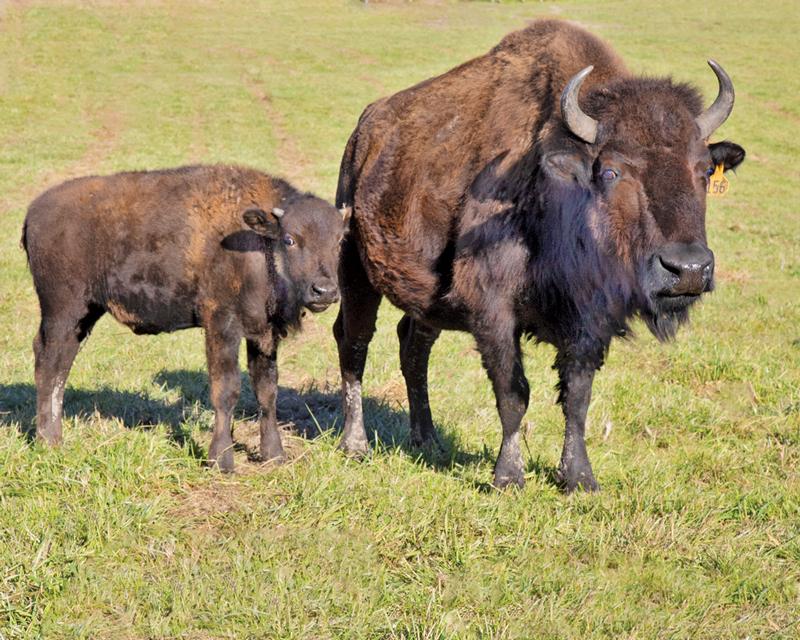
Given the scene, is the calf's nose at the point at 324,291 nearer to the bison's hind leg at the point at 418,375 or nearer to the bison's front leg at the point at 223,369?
the bison's front leg at the point at 223,369

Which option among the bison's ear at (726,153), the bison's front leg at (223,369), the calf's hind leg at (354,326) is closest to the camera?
the bison's ear at (726,153)

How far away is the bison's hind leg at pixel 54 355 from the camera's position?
21.6 ft

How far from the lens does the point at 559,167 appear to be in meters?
5.37

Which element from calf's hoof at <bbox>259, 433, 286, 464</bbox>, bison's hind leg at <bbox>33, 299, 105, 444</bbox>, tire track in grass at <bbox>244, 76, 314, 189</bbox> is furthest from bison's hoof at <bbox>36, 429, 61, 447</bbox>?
tire track in grass at <bbox>244, 76, 314, 189</bbox>

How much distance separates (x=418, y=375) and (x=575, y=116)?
9.76 ft

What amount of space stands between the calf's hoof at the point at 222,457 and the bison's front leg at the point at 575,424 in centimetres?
223

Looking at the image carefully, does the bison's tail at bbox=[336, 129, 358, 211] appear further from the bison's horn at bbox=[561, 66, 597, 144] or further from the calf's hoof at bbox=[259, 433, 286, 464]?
the bison's horn at bbox=[561, 66, 597, 144]

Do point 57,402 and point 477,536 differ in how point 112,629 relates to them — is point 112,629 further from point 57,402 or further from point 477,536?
point 57,402

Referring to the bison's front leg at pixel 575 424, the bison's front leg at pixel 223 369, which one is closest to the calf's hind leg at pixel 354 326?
the bison's front leg at pixel 223 369

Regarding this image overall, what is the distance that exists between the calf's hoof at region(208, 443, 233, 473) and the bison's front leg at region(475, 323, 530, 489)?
5.89 ft

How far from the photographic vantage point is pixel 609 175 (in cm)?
535

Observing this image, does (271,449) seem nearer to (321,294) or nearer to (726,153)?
(321,294)

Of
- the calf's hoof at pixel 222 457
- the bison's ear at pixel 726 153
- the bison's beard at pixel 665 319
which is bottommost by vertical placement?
the calf's hoof at pixel 222 457

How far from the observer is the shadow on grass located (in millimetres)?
6859
